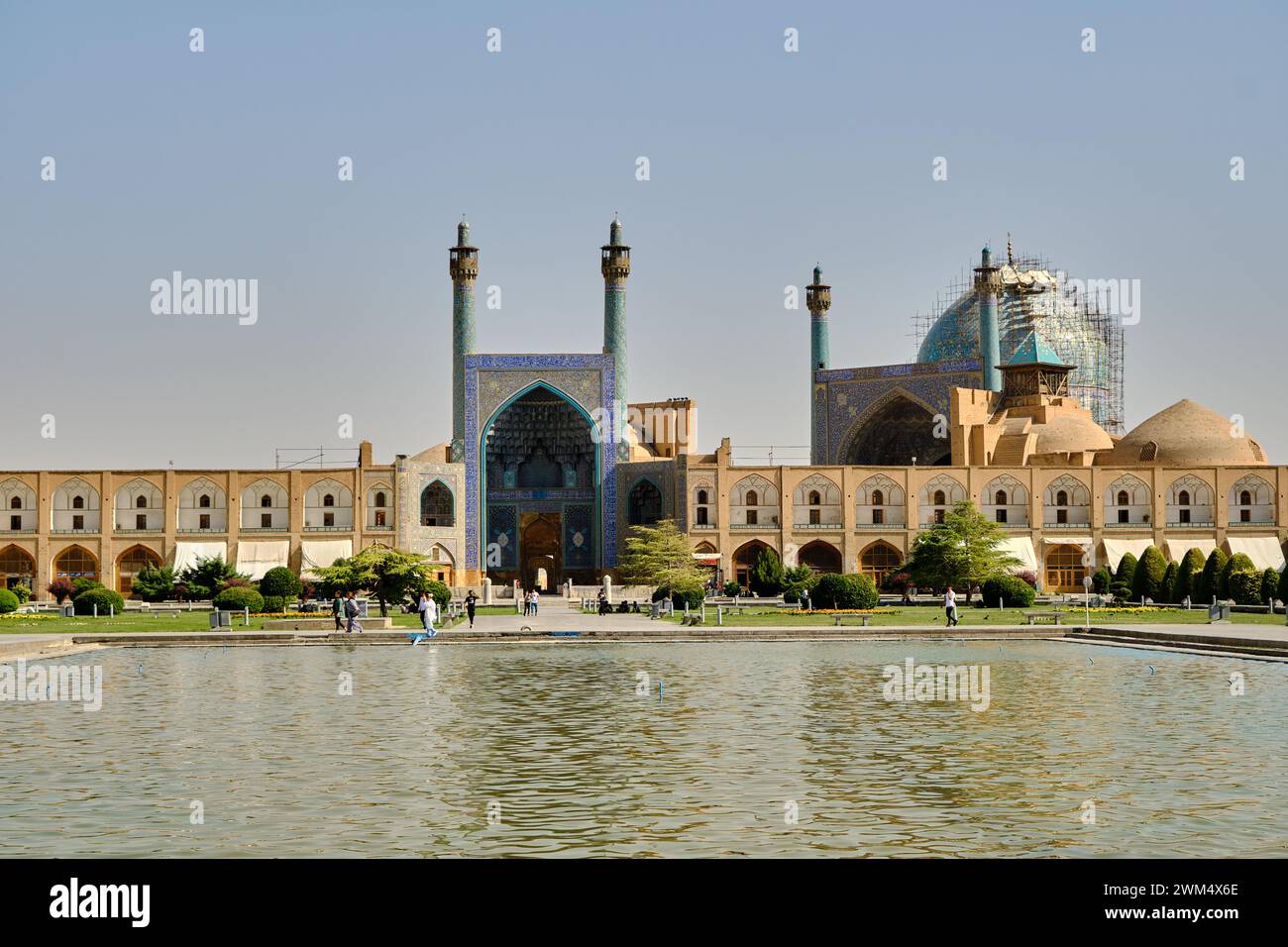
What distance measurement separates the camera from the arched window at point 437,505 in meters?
56.5

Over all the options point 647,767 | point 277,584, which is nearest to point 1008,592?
point 277,584

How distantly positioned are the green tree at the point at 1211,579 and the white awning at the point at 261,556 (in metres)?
30.8

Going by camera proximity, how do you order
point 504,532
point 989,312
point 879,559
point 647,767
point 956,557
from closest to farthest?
point 647,767 → point 956,557 → point 879,559 → point 504,532 → point 989,312

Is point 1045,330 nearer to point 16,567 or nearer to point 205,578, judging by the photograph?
point 205,578

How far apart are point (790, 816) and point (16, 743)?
7.45 m

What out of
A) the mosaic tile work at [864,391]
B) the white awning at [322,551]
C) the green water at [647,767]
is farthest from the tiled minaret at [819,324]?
the green water at [647,767]

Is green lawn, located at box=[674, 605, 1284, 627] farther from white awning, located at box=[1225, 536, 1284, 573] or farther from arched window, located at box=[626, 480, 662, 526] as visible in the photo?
arched window, located at box=[626, 480, 662, 526]

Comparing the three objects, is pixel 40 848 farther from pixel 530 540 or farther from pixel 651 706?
pixel 530 540

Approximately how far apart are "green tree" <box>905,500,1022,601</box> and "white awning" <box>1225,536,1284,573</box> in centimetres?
1309

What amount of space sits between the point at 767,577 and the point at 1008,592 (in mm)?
10089

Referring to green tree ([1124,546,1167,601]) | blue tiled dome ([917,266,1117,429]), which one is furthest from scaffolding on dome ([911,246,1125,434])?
green tree ([1124,546,1167,601])

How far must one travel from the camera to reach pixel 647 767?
11562 millimetres

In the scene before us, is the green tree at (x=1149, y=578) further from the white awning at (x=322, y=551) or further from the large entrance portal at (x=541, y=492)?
the white awning at (x=322, y=551)

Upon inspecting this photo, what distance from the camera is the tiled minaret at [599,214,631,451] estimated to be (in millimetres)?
59000
